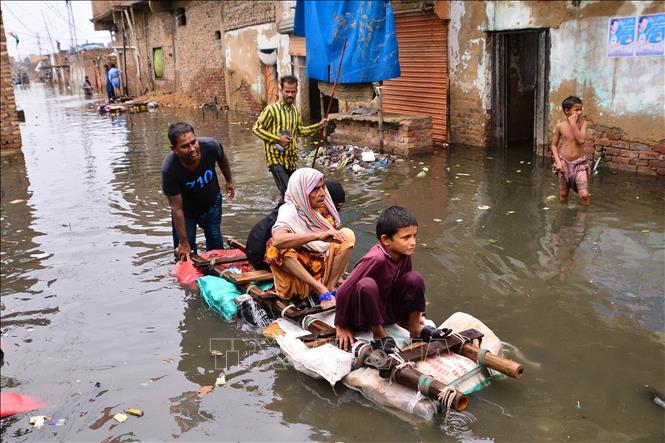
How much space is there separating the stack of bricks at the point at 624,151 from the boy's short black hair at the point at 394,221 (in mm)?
6226

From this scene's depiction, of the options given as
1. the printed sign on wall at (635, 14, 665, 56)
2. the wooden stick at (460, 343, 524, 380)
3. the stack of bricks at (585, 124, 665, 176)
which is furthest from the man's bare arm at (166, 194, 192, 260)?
the printed sign on wall at (635, 14, 665, 56)

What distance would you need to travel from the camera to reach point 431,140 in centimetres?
1109

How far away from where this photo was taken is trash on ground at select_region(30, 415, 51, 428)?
3342 millimetres

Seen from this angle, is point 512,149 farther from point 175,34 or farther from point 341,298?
point 175,34

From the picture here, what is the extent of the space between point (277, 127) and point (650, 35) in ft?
17.0

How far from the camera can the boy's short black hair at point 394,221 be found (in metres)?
3.42

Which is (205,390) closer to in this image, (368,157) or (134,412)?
(134,412)

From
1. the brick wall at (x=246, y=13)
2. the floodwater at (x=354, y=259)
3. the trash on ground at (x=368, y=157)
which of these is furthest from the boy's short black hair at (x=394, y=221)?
the brick wall at (x=246, y=13)

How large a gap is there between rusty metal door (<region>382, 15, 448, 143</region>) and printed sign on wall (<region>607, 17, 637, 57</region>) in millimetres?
3412

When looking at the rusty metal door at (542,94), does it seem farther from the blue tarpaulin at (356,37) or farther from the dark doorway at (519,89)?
the blue tarpaulin at (356,37)

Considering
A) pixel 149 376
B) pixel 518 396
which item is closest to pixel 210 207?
pixel 149 376

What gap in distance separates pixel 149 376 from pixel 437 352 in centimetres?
180

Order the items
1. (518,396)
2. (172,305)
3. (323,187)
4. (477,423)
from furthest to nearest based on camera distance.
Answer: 1. (172,305)
2. (323,187)
3. (518,396)
4. (477,423)

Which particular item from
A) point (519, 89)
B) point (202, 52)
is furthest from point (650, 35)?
point (202, 52)
